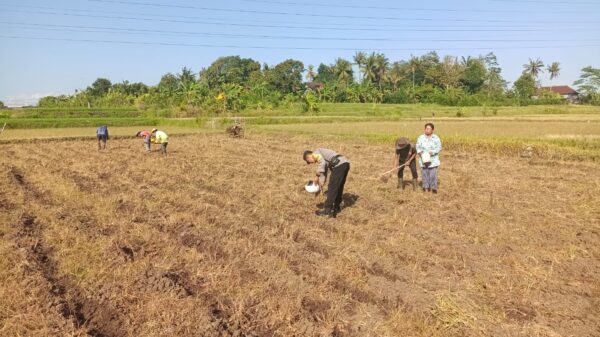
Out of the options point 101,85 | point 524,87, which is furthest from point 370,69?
point 101,85

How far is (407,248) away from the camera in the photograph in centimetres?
582

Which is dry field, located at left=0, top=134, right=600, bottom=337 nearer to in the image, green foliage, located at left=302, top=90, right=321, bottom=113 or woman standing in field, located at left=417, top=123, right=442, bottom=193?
woman standing in field, located at left=417, top=123, right=442, bottom=193

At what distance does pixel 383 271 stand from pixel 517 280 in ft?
4.51

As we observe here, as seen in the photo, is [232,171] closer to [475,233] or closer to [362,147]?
[475,233]

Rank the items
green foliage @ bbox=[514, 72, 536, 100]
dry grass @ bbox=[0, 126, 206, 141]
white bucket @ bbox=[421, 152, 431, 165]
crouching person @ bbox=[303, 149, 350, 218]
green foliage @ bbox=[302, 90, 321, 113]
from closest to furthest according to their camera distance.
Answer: crouching person @ bbox=[303, 149, 350, 218], white bucket @ bbox=[421, 152, 431, 165], dry grass @ bbox=[0, 126, 206, 141], green foliage @ bbox=[302, 90, 321, 113], green foliage @ bbox=[514, 72, 536, 100]

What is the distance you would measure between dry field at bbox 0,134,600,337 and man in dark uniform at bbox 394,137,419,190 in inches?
16.5

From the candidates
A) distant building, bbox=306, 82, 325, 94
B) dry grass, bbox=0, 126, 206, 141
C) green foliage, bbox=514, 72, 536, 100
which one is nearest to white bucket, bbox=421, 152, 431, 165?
dry grass, bbox=0, 126, 206, 141

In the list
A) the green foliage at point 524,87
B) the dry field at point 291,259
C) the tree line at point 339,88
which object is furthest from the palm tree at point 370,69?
the dry field at point 291,259

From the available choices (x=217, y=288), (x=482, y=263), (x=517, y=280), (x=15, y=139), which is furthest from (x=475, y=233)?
(x=15, y=139)

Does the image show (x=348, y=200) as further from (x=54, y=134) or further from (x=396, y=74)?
(x=396, y=74)

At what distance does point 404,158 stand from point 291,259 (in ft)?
17.7

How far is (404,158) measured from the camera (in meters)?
9.96

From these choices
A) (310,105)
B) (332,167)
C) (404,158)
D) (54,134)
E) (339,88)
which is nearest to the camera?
(332,167)

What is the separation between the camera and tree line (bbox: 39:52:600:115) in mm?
45812
